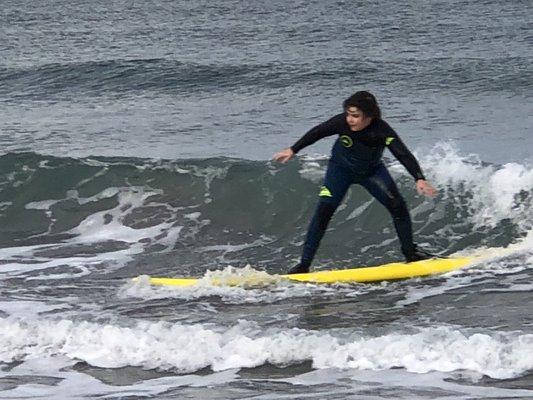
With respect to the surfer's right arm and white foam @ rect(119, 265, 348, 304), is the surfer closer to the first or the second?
the surfer's right arm

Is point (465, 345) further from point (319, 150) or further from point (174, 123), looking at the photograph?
point (174, 123)

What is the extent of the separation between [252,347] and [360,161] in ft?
7.34

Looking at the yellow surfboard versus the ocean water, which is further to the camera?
the yellow surfboard

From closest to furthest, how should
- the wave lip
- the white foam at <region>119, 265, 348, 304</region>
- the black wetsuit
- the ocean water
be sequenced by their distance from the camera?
1. the wave lip
2. the ocean water
3. the black wetsuit
4. the white foam at <region>119, 265, 348, 304</region>

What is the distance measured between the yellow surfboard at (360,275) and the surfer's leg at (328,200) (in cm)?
21

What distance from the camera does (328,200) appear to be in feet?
31.7

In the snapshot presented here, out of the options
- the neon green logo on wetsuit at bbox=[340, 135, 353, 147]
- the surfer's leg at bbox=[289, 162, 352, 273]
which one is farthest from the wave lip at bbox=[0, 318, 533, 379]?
the neon green logo on wetsuit at bbox=[340, 135, 353, 147]

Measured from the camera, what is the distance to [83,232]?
1263 cm

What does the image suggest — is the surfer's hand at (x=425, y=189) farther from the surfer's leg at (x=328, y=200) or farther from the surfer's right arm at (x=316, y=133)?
the surfer's right arm at (x=316, y=133)

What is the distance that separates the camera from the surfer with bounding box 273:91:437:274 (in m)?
9.09

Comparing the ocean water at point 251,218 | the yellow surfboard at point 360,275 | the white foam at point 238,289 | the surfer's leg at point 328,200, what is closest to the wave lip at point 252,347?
the ocean water at point 251,218

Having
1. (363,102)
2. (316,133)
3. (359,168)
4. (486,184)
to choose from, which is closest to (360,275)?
(359,168)

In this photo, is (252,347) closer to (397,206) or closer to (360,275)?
(360,275)

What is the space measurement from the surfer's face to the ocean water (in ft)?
4.76
